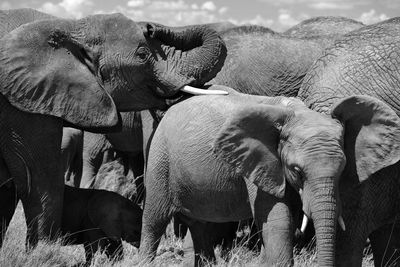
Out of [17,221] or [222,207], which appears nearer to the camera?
[222,207]

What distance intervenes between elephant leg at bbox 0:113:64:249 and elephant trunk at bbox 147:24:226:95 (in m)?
0.98

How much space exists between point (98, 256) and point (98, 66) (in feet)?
4.48

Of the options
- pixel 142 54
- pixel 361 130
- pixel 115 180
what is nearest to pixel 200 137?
pixel 142 54

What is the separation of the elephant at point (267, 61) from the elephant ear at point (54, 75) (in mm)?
2684

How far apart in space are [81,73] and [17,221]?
6.78 feet

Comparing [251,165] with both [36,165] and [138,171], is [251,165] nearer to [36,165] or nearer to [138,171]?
[36,165]

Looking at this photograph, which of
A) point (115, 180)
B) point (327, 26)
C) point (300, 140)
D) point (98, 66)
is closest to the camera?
point (300, 140)

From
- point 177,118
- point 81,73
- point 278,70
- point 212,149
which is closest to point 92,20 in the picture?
point 81,73

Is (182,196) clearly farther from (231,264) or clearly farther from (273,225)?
A: (273,225)

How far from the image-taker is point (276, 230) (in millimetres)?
6301

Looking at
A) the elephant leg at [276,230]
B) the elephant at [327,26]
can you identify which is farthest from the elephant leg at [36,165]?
the elephant at [327,26]

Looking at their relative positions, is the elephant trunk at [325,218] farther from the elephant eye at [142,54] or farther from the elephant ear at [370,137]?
the elephant eye at [142,54]

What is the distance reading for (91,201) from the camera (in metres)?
7.90

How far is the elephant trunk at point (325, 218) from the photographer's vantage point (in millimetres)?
5910
